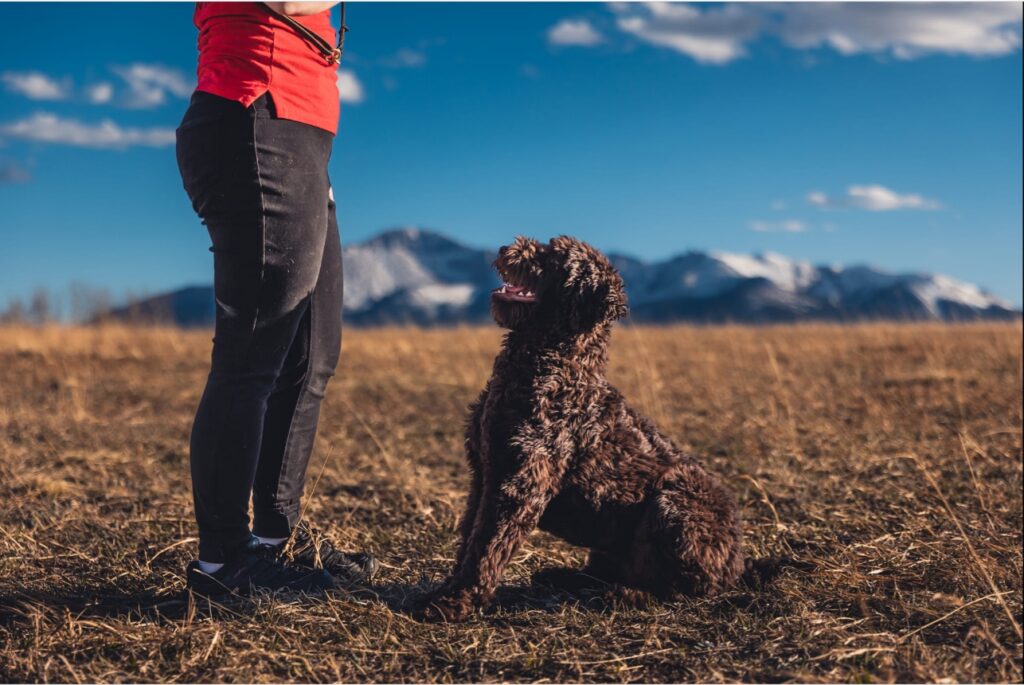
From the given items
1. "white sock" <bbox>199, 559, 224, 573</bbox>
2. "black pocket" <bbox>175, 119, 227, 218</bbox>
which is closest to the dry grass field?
"white sock" <bbox>199, 559, 224, 573</bbox>

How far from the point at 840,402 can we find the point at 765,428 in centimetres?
194

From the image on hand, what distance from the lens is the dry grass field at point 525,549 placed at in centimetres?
274

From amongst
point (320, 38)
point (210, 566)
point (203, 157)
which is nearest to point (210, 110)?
point (203, 157)

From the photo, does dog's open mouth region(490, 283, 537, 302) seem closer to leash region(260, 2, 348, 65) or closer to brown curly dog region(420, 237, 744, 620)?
brown curly dog region(420, 237, 744, 620)

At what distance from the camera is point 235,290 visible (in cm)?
300

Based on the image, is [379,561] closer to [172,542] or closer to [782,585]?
[172,542]

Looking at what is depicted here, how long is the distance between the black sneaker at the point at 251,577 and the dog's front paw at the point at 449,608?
1.91 ft

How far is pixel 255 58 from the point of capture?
114 inches

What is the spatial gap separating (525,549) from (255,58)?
252 centimetres

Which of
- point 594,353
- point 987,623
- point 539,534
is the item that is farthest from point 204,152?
point 987,623

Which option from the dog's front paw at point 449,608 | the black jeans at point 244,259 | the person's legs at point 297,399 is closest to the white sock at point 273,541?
the person's legs at point 297,399

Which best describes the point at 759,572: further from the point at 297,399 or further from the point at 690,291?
the point at 690,291

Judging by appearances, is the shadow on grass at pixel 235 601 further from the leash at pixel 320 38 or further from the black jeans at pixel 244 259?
the leash at pixel 320 38

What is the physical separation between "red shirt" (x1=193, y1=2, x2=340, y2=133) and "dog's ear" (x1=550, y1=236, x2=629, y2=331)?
1.09 meters
